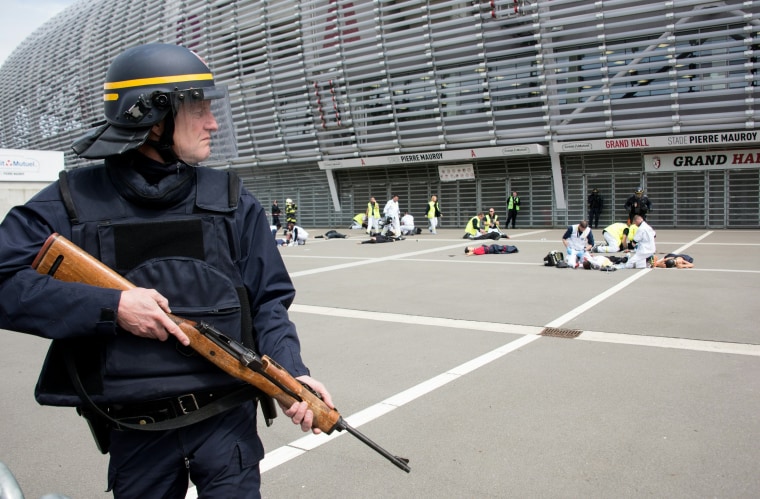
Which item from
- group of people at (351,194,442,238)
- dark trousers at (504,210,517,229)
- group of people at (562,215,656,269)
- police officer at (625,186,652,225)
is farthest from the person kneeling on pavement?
dark trousers at (504,210,517,229)

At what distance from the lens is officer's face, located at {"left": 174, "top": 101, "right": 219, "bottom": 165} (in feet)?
6.64

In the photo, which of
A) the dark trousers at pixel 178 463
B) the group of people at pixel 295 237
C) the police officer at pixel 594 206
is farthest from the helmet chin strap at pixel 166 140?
the police officer at pixel 594 206

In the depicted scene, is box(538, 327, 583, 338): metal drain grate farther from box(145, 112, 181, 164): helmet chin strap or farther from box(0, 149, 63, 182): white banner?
box(0, 149, 63, 182): white banner

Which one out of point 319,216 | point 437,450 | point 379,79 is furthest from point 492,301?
point 319,216

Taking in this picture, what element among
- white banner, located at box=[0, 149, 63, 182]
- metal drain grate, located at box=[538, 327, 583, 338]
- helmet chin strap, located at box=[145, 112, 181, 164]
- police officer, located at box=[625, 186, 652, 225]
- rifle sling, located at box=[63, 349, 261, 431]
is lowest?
metal drain grate, located at box=[538, 327, 583, 338]

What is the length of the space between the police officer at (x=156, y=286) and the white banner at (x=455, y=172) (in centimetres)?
2626

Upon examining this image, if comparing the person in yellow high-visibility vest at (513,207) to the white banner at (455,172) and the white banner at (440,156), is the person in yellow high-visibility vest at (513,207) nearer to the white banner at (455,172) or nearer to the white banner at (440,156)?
the white banner at (440,156)

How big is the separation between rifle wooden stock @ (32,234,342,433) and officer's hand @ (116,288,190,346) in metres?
0.05

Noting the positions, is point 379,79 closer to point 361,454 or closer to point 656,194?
point 656,194

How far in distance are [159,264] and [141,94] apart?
1.81 ft

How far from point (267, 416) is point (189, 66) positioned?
1237 mm

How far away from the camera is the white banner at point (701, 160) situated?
72.7 feet

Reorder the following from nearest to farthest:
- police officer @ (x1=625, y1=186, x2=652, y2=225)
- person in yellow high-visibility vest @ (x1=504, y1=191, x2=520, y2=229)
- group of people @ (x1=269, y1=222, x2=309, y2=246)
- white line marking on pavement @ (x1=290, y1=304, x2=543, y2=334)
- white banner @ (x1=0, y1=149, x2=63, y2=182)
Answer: white line marking on pavement @ (x1=290, y1=304, x2=543, y2=334)
police officer @ (x1=625, y1=186, x2=652, y2=225)
group of people @ (x1=269, y1=222, x2=309, y2=246)
person in yellow high-visibility vest @ (x1=504, y1=191, x2=520, y2=229)
white banner @ (x1=0, y1=149, x2=63, y2=182)

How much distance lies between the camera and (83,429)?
4.60 meters
